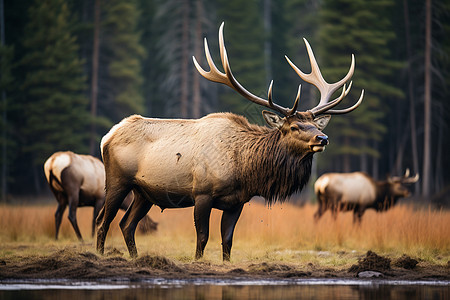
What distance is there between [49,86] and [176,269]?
2367 cm

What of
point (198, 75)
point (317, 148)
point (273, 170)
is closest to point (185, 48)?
point (198, 75)

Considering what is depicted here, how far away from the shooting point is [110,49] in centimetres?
3544

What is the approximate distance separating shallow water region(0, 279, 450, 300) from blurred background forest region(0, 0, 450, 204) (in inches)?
744

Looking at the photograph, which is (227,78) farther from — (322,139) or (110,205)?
(110,205)

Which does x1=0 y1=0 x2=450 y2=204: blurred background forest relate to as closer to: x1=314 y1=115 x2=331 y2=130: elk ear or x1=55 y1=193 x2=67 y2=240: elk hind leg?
x1=55 y1=193 x2=67 y2=240: elk hind leg

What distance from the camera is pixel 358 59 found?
3225 centimetres

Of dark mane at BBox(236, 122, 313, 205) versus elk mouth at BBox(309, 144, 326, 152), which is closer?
elk mouth at BBox(309, 144, 326, 152)

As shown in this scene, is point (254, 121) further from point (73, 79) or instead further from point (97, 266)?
point (73, 79)

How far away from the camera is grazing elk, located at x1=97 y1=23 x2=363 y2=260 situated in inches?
360

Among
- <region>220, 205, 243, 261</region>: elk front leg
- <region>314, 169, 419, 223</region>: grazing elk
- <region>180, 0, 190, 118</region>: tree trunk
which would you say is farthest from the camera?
<region>180, 0, 190, 118</region>: tree trunk

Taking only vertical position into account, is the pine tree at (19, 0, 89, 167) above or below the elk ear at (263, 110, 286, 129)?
above

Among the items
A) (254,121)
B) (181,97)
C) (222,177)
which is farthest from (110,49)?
(222,177)

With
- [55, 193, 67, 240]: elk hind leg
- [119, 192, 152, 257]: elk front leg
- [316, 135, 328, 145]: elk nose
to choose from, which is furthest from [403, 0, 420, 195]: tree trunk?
[316, 135, 328, 145]: elk nose

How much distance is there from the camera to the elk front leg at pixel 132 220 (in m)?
9.84
